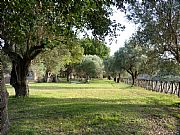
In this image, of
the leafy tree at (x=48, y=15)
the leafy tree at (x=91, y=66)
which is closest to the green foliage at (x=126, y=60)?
the leafy tree at (x=91, y=66)

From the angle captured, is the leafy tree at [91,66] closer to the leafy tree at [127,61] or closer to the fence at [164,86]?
the leafy tree at [127,61]

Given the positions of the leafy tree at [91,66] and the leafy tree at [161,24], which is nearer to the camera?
the leafy tree at [161,24]

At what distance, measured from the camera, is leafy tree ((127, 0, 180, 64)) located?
64.8 feet

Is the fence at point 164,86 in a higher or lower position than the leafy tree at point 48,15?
lower

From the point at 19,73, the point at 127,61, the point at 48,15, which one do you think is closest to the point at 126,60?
the point at 127,61

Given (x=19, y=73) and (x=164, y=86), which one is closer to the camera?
(x=19, y=73)

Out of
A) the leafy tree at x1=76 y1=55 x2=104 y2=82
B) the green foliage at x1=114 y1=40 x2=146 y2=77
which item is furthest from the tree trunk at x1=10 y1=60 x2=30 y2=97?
the leafy tree at x1=76 y1=55 x2=104 y2=82

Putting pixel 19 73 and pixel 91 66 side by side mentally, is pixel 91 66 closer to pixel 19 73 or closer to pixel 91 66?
pixel 91 66

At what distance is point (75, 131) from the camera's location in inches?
427

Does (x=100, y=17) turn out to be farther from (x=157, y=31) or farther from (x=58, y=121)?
(x=157, y=31)

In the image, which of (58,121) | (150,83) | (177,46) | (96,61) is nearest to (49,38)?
(177,46)

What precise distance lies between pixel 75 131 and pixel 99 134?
2.67 ft

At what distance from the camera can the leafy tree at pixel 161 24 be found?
64.8 ft

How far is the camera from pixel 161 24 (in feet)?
66.7
